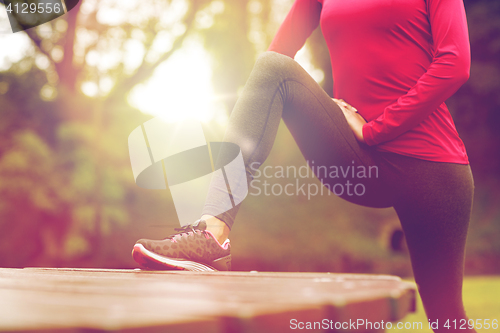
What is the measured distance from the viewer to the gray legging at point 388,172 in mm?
1107

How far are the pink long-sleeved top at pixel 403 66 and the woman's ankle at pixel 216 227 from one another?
523 millimetres

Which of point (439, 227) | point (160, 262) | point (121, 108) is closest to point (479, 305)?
point (439, 227)

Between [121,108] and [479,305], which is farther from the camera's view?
[121,108]

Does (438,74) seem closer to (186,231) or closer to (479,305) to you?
(186,231)

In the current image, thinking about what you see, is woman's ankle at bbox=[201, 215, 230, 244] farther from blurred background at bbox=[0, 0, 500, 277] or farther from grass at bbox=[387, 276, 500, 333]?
blurred background at bbox=[0, 0, 500, 277]

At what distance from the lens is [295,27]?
1.48 metres

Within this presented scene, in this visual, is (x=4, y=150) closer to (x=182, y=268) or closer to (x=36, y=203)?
(x=36, y=203)

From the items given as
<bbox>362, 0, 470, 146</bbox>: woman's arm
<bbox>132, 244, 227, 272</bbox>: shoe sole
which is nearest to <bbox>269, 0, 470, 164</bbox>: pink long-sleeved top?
<bbox>362, 0, 470, 146</bbox>: woman's arm

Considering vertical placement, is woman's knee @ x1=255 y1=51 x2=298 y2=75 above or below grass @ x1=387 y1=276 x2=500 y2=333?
above

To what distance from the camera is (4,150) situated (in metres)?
6.06

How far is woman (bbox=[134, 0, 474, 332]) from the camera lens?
1.11 metres

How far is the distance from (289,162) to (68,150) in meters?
4.09

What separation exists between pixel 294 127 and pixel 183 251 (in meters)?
0.54

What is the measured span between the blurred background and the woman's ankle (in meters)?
4.59
